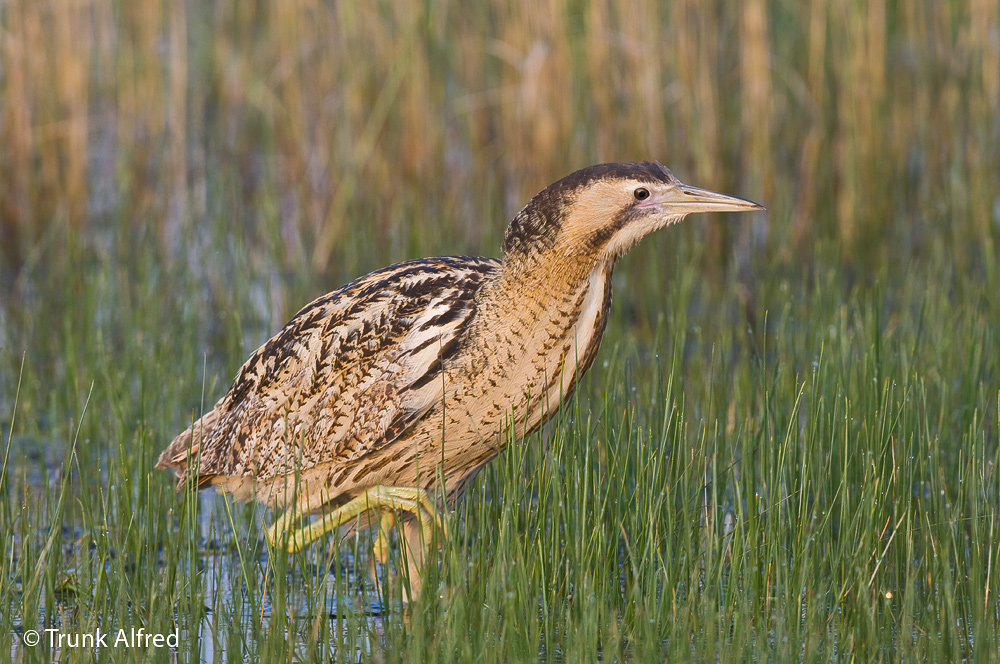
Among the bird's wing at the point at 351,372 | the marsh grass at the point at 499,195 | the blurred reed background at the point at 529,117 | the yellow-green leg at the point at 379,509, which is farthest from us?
the blurred reed background at the point at 529,117

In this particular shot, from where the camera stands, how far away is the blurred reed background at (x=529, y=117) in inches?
336

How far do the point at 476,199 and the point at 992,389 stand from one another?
4311 millimetres

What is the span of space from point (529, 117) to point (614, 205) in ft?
15.0

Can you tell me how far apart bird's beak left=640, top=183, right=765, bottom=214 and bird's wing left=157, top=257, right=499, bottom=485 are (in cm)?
61

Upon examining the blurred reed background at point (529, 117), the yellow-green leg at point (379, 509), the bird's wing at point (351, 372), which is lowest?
the yellow-green leg at point (379, 509)

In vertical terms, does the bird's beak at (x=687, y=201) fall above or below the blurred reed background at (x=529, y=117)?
below

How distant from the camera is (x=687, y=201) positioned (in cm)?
416

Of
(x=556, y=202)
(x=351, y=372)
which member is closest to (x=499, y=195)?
(x=351, y=372)

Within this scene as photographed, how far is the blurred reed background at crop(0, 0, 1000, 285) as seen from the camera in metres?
8.52

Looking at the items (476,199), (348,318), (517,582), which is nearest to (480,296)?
(348,318)

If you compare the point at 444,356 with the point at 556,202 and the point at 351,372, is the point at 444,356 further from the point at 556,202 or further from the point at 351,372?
the point at 556,202

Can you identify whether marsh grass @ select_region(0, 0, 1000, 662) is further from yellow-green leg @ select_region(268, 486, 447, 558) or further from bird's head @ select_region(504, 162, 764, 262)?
bird's head @ select_region(504, 162, 764, 262)

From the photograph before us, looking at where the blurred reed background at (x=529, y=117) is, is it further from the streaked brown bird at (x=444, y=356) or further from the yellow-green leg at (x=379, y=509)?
the yellow-green leg at (x=379, y=509)

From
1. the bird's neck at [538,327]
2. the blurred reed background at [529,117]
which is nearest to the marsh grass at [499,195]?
the blurred reed background at [529,117]
